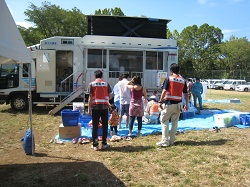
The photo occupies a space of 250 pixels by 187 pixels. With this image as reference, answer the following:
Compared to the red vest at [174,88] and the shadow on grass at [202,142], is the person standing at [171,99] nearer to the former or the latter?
the red vest at [174,88]

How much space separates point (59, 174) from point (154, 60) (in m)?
8.32

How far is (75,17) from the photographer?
39.0m

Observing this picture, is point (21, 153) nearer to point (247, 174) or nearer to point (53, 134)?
point (53, 134)

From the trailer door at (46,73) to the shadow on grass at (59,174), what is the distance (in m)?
6.91

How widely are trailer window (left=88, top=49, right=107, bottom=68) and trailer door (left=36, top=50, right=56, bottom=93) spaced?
1.55 metres

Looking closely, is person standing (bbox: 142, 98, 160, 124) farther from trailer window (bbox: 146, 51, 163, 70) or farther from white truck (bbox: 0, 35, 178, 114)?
trailer window (bbox: 146, 51, 163, 70)

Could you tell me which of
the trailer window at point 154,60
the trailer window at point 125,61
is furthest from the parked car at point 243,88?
the trailer window at point 125,61

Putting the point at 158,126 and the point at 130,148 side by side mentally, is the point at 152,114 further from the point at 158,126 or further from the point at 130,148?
the point at 130,148

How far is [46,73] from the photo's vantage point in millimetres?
11664

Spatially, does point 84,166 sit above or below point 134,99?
below

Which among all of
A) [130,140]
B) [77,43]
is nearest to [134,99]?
[130,140]

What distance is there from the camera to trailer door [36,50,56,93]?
11.6 m

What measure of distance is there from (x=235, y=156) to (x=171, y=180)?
1852 millimetres

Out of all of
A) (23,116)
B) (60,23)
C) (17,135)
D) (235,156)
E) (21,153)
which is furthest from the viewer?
(60,23)
